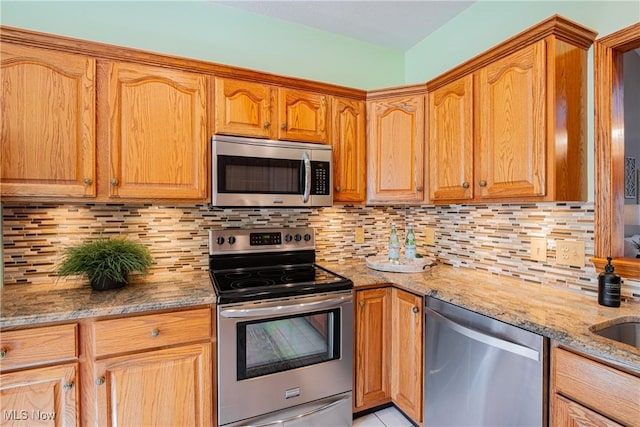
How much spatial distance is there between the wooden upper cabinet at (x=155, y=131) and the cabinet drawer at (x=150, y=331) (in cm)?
62

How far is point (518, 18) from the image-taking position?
71.8 inches

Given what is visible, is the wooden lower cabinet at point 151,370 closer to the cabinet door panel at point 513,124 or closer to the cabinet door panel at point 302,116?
the cabinet door panel at point 302,116

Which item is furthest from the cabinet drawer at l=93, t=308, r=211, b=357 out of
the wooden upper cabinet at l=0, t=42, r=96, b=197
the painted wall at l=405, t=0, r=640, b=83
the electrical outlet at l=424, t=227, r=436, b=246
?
the painted wall at l=405, t=0, r=640, b=83

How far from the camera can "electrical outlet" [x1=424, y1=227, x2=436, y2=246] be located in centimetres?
241

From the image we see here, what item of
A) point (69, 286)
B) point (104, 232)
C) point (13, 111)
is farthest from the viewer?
point (104, 232)

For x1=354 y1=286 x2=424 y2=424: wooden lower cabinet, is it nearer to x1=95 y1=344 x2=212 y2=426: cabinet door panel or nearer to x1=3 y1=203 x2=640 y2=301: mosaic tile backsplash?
x1=3 y1=203 x2=640 y2=301: mosaic tile backsplash

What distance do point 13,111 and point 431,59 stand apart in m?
2.52

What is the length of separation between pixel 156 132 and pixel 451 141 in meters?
1.63

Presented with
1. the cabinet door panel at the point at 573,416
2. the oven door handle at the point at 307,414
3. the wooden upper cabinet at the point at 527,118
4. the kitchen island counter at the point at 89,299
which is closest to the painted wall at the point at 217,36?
the wooden upper cabinet at the point at 527,118

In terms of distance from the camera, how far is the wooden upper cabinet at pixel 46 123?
144 centimetres

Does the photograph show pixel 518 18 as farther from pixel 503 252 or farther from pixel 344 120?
pixel 503 252

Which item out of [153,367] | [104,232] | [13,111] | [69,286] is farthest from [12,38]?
[153,367]

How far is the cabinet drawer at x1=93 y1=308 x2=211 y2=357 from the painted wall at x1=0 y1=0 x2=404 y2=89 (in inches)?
62.1

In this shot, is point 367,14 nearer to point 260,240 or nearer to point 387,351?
point 260,240
